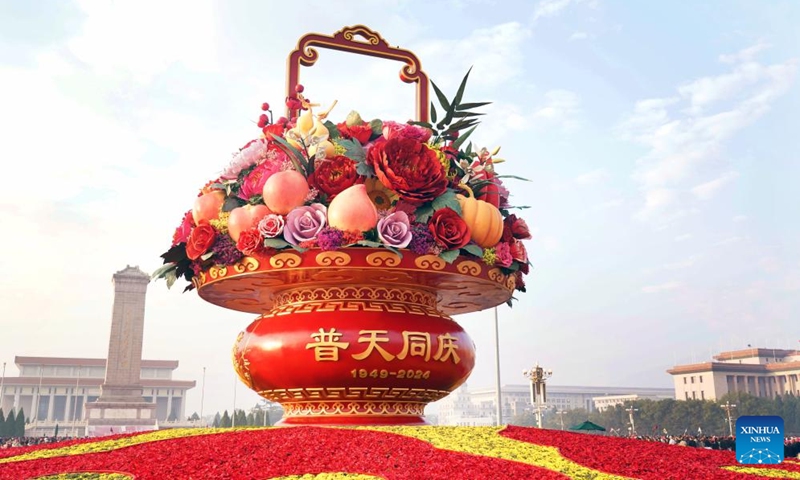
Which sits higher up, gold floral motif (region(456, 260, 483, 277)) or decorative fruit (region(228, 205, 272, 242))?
decorative fruit (region(228, 205, 272, 242))

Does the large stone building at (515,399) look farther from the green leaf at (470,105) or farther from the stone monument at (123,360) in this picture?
the green leaf at (470,105)

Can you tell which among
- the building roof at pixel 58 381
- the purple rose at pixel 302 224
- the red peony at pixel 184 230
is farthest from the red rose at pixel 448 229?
the building roof at pixel 58 381

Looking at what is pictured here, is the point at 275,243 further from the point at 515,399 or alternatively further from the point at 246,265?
the point at 515,399

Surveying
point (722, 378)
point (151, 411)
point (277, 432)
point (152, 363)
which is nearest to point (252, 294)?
point (277, 432)

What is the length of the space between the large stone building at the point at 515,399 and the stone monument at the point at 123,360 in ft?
265

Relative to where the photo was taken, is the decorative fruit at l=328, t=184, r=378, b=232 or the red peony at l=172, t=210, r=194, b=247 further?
the red peony at l=172, t=210, r=194, b=247

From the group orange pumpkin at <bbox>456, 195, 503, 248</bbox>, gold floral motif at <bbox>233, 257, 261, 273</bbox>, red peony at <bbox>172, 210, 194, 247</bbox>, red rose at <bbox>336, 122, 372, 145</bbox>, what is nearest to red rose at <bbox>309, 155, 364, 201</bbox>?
red rose at <bbox>336, 122, 372, 145</bbox>

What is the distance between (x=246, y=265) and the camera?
6340mm

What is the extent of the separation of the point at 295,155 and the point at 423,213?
1.30 metres

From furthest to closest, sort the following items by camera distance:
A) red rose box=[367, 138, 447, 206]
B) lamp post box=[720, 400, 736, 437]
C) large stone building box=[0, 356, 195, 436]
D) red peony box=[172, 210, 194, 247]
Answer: large stone building box=[0, 356, 195, 436] < lamp post box=[720, 400, 736, 437] < red peony box=[172, 210, 194, 247] < red rose box=[367, 138, 447, 206]

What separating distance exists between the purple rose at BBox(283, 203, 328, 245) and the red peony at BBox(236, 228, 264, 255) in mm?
247

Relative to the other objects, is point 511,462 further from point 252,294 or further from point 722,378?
point 722,378

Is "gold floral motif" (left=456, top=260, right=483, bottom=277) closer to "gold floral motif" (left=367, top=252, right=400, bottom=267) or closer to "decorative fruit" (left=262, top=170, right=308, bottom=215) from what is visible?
"gold floral motif" (left=367, top=252, right=400, bottom=267)

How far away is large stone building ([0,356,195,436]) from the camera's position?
102250 mm
